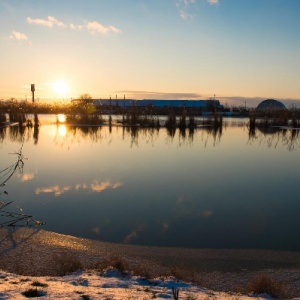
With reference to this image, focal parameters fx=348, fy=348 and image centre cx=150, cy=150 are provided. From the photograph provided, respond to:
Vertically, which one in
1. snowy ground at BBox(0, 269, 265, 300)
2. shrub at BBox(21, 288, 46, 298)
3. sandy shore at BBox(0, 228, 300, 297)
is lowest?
sandy shore at BBox(0, 228, 300, 297)

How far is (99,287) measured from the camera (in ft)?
10.4

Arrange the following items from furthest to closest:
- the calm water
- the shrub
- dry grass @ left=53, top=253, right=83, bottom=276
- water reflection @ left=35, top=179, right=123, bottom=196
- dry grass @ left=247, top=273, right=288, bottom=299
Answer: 1. water reflection @ left=35, top=179, right=123, bottom=196
2. the calm water
3. dry grass @ left=53, top=253, right=83, bottom=276
4. dry grass @ left=247, top=273, right=288, bottom=299
5. the shrub

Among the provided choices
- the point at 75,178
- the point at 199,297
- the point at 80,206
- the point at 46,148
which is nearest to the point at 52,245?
the point at 80,206

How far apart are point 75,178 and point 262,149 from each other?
809 cm

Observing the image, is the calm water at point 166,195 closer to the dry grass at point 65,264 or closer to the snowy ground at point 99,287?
the dry grass at point 65,264

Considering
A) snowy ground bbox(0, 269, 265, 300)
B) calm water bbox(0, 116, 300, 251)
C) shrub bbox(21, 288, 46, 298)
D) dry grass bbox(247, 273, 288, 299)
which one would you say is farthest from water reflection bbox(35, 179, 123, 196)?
dry grass bbox(247, 273, 288, 299)

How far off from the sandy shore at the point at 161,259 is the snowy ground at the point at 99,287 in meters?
0.32

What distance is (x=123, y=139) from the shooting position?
16578 mm

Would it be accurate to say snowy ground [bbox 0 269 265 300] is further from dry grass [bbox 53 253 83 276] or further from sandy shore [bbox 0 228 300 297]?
sandy shore [bbox 0 228 300 297]

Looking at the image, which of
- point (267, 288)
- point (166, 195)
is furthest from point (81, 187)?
point (267, 288)

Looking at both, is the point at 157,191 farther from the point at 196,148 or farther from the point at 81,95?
the point at 81,95

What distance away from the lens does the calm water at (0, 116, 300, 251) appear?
5.04m

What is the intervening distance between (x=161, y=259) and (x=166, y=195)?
2758 mm

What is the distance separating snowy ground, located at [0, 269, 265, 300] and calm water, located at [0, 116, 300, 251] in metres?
1.24
